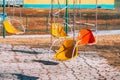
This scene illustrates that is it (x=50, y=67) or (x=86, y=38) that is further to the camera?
(x=86, y=38)

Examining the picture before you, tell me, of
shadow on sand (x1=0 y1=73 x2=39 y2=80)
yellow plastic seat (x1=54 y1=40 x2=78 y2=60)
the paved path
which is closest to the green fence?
the paved path

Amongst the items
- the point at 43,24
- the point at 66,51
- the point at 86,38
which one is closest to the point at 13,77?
the point at 66,51

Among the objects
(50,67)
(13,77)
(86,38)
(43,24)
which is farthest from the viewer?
(43,24)

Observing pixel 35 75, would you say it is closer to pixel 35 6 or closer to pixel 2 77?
pixel 2 77

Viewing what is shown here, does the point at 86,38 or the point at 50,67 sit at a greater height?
the point at 86,38

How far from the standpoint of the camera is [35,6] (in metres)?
58.9

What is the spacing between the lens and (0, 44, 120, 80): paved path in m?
9.75

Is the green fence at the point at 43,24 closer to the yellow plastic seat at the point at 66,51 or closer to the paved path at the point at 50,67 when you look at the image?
the paved path at the point at 50,67

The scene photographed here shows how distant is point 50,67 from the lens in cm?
1110

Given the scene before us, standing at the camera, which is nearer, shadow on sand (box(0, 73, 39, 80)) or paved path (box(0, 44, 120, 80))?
shadow on sand (box(0, 73, 39, 80))

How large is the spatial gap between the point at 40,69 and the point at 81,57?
2.64 meters

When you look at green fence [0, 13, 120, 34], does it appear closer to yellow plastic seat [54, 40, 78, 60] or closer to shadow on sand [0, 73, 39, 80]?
yellow plastic seat [54, 40, 78, 60]

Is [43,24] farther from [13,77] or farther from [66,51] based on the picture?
[13,77]

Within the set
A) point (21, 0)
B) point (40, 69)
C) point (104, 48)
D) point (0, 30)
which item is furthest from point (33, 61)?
point (21, 0)
